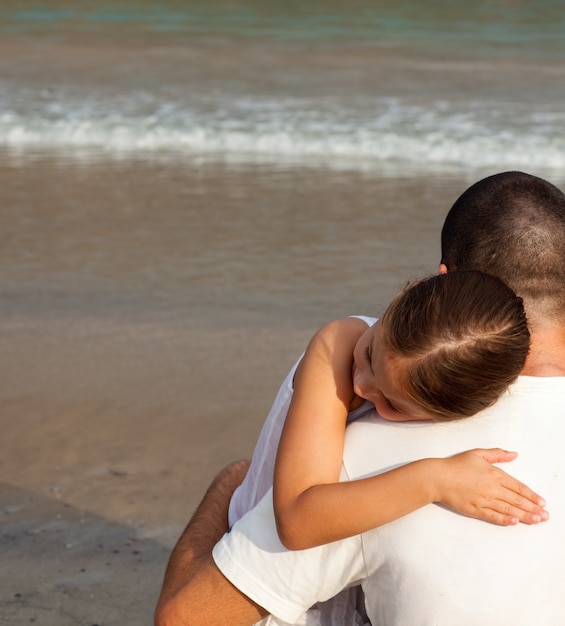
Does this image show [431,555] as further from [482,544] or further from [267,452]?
[267,452]

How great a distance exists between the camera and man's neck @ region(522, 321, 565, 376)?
173 cm

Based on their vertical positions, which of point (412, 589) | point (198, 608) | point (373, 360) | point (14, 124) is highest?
point (373, 360)

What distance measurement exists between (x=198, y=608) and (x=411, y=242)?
15.3ft

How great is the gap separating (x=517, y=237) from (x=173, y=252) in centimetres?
420

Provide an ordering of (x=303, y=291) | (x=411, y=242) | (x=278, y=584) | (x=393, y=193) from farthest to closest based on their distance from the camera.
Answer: (x=393, y=193) < (x=411, y=242) < (x=303, y=291) < (x=278, y=584)

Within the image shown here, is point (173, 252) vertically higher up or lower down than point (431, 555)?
lower down

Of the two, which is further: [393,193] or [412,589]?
[393,193]

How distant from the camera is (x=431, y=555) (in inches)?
61.1

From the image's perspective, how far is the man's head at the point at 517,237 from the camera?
196 centimetres

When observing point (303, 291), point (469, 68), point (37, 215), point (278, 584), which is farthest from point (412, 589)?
→ point (469, 68)

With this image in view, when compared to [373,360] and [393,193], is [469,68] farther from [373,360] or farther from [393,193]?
[373,360]

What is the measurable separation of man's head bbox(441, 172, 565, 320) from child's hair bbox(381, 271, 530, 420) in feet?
A: 1.26

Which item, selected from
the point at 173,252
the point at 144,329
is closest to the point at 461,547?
the point at 144,329

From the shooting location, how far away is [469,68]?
1538cm
